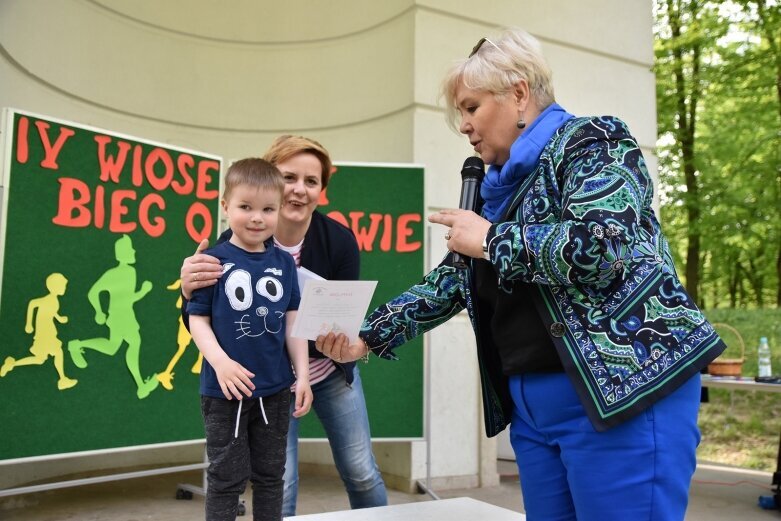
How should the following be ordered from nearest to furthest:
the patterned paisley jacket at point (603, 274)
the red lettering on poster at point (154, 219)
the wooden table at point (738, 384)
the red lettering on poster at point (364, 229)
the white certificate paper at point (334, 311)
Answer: the patterned paisley jacket at point (603, 274) < the white certificate paper at point (334, 311) < the red lettering on poster at point (154, 219) < the wooden table at point (738, 384) < the red lettering on poster at point (364, 229)

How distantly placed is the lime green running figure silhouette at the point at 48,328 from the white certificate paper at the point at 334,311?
1999 millimetres

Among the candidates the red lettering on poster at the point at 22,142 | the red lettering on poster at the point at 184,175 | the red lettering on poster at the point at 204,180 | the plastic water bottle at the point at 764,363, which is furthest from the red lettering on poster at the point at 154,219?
the plastic water bottle at the point at 764,363

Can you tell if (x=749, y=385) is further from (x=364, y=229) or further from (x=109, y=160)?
(x=109, y=160)

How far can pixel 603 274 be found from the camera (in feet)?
4.21

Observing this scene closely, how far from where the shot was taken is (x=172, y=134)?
201 inches

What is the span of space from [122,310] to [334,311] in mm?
2150

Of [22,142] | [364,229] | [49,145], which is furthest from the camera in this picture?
[364,229]

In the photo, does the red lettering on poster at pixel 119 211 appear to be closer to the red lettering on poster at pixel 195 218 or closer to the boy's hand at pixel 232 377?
the red lettering on poster at pixel 195 218

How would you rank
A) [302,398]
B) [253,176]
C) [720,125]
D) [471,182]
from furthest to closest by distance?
[720,125]
[302,398]
[253,176]
[471,182]

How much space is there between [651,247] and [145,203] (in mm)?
2951

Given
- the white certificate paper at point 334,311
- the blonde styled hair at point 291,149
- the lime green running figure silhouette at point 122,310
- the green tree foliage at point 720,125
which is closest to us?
the white certificate paper at point 334,311

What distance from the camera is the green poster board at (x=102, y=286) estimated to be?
3199 millimetres

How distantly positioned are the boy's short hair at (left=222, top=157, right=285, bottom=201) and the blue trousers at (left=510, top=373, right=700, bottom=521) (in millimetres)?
945

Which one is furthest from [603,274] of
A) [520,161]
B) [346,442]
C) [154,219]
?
[154,219]
